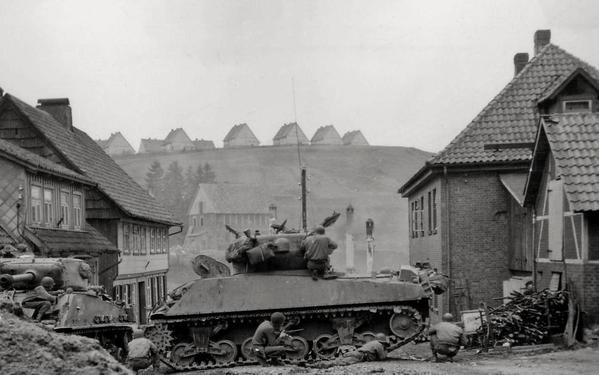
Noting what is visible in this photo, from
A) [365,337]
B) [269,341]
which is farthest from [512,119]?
[269,341]

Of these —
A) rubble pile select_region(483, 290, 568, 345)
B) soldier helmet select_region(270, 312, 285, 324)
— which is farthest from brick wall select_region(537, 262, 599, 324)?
Result: soldier helmet select_region(270, 312, 285, 324)

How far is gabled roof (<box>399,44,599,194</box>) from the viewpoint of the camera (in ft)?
90.7

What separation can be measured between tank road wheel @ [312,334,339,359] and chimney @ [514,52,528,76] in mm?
18441

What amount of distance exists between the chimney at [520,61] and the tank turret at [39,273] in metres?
20.7

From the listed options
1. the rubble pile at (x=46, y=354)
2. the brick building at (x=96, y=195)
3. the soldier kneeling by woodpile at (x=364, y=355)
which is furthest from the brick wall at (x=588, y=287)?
the brick building at (x=96, y=195)

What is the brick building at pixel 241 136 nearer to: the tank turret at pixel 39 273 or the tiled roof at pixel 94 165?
the tiled roof at pixel 94 165

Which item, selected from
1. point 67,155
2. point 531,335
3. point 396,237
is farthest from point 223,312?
point 396,237

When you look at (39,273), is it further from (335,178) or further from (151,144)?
(151,144)

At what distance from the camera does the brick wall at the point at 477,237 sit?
27812 millimetres

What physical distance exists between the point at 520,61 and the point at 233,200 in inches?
2545

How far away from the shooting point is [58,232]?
90.5 feet

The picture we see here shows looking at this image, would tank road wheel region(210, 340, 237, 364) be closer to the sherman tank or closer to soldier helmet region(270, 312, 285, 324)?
the sherman tank

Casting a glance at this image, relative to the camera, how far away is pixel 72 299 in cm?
1702

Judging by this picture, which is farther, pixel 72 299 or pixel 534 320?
pixel 534 320
